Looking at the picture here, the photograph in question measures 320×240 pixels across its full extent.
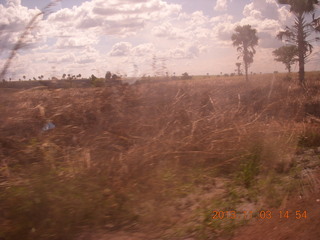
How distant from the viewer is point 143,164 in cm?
384

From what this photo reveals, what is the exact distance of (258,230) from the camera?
266cm

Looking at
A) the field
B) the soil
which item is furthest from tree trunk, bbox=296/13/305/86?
the soil

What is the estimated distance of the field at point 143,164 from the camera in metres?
2.88

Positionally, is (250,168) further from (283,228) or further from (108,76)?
(108,76)

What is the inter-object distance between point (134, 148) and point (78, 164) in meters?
0.84

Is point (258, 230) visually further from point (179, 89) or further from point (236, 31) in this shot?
point (236, 31)

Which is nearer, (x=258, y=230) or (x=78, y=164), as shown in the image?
(x=258, y=230)

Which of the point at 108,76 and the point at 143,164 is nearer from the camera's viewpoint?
the point at 143,164

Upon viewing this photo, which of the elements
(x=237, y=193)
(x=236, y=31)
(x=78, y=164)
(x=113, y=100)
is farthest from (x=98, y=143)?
(x=236, y=31)

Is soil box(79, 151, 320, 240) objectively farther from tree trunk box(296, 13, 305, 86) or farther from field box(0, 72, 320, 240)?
tree trunk box(296, 13, 305, 86)
